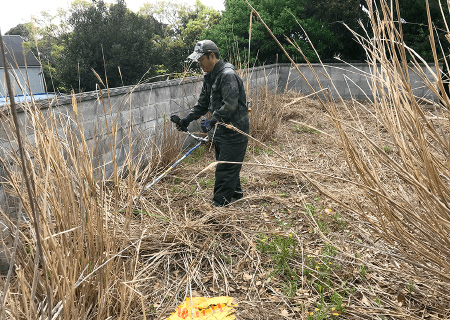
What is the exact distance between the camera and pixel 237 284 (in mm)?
2898

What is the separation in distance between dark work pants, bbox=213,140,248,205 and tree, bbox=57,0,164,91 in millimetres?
16056

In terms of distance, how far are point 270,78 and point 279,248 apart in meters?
7.72

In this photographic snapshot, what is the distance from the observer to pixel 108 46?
20453 millimetres

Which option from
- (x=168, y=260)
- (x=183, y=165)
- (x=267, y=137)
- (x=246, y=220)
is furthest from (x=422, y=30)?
(x=168, y=260)

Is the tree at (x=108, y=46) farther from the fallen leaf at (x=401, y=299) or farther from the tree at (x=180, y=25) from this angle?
the fallen leaf at (x=401, y=299)

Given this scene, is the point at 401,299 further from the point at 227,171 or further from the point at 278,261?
the point at 227,171

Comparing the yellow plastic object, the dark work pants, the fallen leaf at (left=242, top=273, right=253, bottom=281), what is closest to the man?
the dark work pants

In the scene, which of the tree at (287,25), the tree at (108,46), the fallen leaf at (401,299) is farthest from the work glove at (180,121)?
the tree at (108,46)

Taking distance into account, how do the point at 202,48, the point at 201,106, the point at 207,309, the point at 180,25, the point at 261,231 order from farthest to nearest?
the point at 180,25
the point at 201,106
the point at 202,48
the point at 261,231
the point at 207,309

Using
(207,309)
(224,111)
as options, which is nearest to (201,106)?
(224,111)

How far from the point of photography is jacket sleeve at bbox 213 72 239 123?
3857 mm

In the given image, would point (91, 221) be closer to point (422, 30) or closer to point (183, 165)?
point (183, 165)

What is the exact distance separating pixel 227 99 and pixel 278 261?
61.4 inches

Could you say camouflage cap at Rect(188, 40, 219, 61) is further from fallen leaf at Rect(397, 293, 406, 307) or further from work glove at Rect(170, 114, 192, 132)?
fallen leaf at Rect(397, 293, 406, 307)
